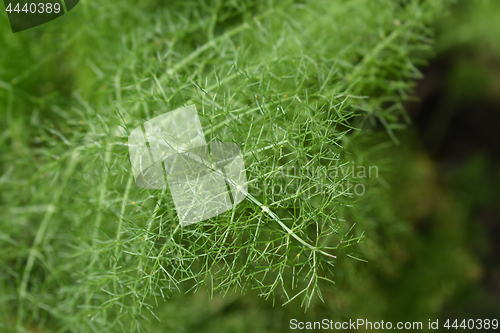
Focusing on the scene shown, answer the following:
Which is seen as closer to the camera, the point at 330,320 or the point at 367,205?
the point at 367,205

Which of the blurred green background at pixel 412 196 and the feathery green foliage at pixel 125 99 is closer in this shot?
the feathery green foliage at pixel 125 99

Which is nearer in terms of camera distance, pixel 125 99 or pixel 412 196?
pixel 125 99

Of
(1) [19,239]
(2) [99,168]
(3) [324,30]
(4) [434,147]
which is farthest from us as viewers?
(4) [434,147]

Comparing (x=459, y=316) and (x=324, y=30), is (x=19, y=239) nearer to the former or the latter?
(x=324, y=30)

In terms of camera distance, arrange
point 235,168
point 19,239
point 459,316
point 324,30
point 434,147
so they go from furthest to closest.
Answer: point 434,147
point 459,316
point 19,239
point 324,30
point 235,168

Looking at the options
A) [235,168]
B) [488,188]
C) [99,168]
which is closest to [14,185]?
[99,168]

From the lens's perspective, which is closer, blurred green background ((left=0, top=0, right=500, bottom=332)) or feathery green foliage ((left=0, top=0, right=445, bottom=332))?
feathery green foliage ((left=0, top=0, right=445, bottom=332))

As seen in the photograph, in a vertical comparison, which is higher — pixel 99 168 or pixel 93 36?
pixel 93 36

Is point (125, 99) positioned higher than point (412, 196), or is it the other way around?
point (125, 99)
